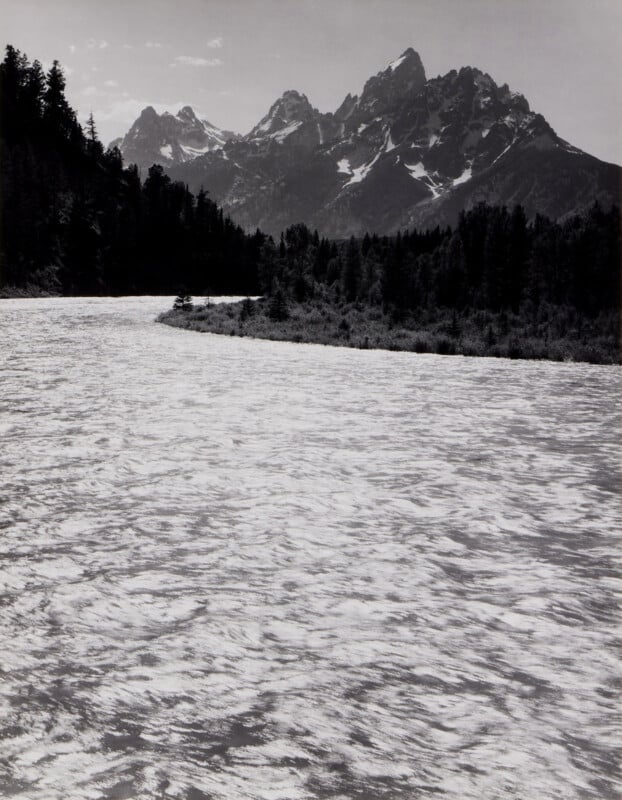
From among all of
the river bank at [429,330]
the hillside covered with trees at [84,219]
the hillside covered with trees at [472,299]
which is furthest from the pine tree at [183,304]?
the hillside covered with trees at [84,219]

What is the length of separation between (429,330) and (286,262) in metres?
38.2

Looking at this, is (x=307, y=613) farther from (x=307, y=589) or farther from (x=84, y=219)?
(x=84, y=219)

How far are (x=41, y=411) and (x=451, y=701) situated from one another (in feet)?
28.2

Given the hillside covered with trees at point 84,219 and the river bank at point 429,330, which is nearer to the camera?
the river bank at point 429,330

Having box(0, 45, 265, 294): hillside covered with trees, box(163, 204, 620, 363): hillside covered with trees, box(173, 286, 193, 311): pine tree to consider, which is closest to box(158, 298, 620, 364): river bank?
box(163, 204, 620, 363): hillside covered with trees

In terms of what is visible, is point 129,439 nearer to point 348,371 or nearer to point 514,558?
point 514,558

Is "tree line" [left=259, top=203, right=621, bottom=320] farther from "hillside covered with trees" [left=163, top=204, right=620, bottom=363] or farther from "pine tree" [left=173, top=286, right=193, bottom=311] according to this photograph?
"pine tree" [left=173, top=286, right=193, bottom=311]

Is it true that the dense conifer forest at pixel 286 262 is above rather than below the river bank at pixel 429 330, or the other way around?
above

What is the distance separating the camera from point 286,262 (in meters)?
66.9

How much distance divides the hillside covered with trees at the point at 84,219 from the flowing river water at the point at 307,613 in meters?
79.4

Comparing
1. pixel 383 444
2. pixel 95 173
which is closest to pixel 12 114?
pixel 95 173

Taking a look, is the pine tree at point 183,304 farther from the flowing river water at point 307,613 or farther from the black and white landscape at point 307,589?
the flowing river water at point 307,613

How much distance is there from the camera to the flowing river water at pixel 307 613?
8.01ft

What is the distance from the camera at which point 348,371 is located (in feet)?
54.6
